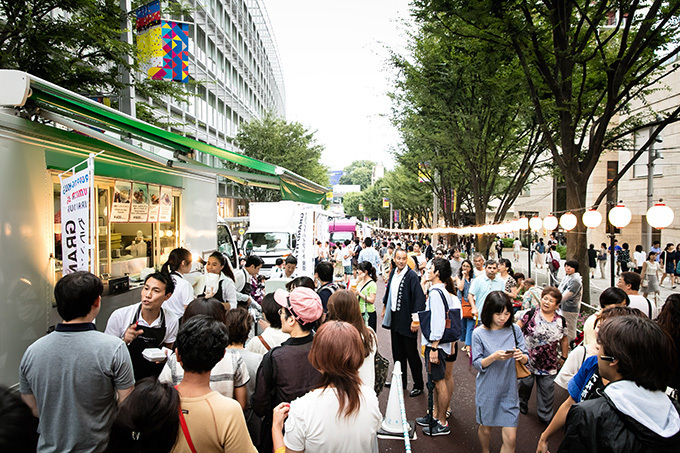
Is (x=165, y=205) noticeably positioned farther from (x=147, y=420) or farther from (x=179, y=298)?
(x=147, y=420)

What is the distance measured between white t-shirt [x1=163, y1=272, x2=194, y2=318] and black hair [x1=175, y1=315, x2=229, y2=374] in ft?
9.01

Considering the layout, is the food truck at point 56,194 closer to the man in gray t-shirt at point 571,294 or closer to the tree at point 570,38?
the tree at point 570,38

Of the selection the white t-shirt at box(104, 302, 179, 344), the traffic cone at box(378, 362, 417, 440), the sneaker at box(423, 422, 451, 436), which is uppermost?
the white t-shirt at box(104, 302, 179, 344)

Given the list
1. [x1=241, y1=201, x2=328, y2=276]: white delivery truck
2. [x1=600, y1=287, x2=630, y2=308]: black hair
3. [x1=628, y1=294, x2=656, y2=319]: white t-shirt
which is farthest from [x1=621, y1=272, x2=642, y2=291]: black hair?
[x1=241, y1=201, x2=328, y2=276]: white delivery truck

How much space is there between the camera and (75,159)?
4.75 m

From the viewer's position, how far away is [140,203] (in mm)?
6723

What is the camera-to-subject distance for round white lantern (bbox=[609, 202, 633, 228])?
747 centimetres

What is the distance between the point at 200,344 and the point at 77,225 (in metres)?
2.61

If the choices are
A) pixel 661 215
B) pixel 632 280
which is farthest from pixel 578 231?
pixel 632 280

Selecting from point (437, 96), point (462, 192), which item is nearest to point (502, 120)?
point (437, 96)

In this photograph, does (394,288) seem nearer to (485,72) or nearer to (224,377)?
(224,377)

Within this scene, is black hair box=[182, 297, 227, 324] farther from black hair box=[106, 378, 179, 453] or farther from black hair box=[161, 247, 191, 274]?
black hair box=[161, 247, 191, 274]

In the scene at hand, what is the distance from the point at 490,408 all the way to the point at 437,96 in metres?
11.3

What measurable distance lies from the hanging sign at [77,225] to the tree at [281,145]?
83.8ft
